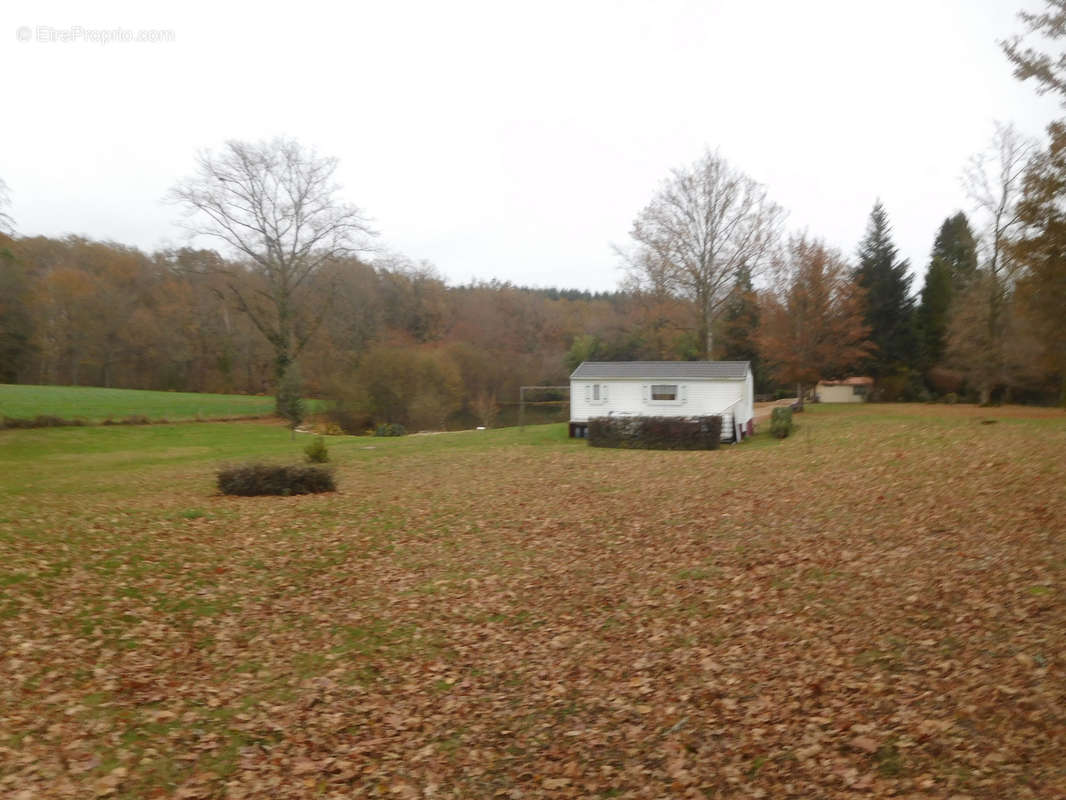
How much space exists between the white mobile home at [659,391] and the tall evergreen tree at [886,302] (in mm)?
19265

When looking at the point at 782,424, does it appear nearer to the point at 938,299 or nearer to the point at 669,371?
the point at 669,371

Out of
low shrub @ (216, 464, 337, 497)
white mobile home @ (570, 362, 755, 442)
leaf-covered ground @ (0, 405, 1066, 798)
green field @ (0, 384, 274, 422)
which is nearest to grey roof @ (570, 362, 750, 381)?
white mobile home @ (570, 362, 755, 442)

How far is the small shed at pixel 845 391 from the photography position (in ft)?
151

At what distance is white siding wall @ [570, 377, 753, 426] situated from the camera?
26.7m

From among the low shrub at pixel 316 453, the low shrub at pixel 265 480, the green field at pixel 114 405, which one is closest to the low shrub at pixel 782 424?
the low shrub at pixel 316 453

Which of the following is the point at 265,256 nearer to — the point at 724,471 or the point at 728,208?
the point at 728,208

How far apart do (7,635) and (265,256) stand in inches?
1437

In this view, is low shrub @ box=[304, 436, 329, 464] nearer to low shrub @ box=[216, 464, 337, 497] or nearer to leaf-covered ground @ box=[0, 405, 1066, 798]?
low shrub @ box=[216, 464, 337, 497]

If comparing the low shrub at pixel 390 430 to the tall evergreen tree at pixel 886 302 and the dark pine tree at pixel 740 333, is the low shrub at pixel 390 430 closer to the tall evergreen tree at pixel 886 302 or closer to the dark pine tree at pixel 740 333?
the dark pine tree at pixel 740 333

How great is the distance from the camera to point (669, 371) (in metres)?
27.9

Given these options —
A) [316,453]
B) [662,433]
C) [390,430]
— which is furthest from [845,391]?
[316,453]

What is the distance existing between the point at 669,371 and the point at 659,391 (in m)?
0.95

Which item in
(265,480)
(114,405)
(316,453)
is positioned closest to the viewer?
(265,480)

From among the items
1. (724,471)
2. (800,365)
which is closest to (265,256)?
(800,365)
